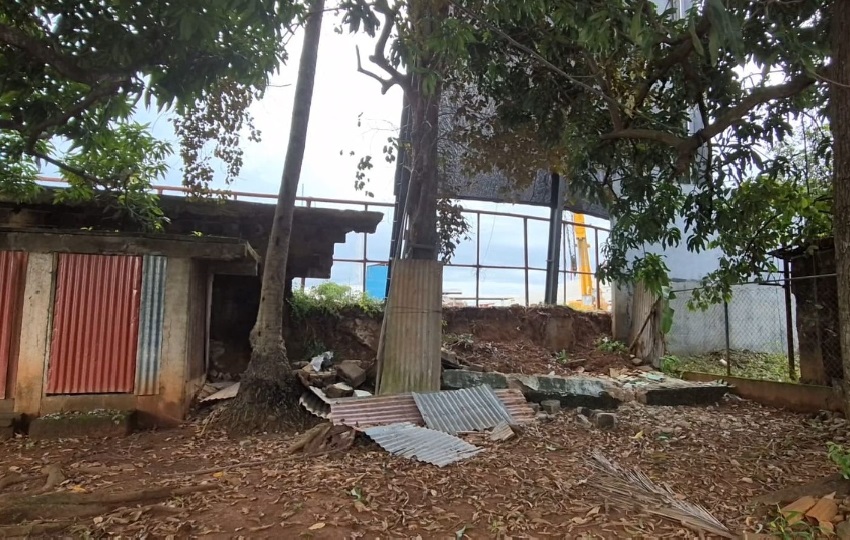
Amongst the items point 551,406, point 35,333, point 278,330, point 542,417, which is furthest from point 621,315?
point 35,333

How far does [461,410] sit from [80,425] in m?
4.28

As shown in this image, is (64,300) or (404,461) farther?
(64,300)

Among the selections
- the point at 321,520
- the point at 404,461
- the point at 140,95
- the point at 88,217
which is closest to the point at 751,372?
the point at 404,461

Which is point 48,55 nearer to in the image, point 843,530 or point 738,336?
point 843,530

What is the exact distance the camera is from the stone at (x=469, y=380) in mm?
7219

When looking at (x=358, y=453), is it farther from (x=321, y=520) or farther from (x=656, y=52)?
(x=656, y=52)

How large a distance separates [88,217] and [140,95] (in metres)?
4.62

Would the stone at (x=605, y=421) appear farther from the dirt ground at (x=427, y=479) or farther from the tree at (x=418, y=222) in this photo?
the tree at (x=418, y=222)

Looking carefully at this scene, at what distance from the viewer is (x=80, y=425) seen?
5.68m

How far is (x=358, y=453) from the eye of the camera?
16.4 ft

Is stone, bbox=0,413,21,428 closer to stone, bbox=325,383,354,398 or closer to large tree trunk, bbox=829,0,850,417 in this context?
stone, bbox=325,383,354,398

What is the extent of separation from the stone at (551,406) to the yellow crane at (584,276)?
6.73 metres

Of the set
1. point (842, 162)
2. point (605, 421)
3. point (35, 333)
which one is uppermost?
point (842, 162)

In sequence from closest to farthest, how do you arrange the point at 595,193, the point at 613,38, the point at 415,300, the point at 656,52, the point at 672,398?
the point at 613,38, the point at 656,52, the point at 595,193, the point at 415,300, the point at 672,398
